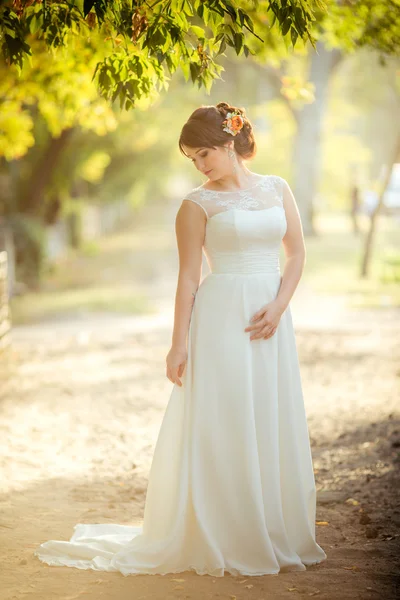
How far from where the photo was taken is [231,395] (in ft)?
13.8

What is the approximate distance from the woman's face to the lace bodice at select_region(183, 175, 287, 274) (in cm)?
11

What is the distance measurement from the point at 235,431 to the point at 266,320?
55cm

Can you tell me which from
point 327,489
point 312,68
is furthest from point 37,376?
point 312,68

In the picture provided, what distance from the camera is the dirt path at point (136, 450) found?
162 inches

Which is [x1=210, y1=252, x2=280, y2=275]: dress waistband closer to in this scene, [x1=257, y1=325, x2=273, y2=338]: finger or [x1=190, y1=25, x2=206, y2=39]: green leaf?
[x1=257, y1=325, x2=273, y2=338]: finger

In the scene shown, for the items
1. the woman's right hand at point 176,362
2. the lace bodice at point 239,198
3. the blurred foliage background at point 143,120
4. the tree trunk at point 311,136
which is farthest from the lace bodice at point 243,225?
the tree trunk at point 311,136

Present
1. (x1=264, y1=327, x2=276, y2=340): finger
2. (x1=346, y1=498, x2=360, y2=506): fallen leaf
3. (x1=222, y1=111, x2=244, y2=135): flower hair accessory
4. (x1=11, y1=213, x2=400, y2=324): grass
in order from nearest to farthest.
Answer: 1. (x1=222, y1=111, x2=244, y2=135): flower hair accessory
2. (x1=264, y1=327, x2=276, y2=340): finger
3. (x1=346, y1=498, x2=360, y2=506): fallen leaf
4. (x1=11, y1=213, x2=400, y2=324): grass

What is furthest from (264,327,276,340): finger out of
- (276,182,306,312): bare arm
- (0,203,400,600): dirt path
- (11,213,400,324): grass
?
A: (11,213,400,324): grass

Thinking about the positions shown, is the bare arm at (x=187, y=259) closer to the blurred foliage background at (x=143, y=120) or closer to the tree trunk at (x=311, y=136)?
the blurred foliage background at (x=143, y=120)

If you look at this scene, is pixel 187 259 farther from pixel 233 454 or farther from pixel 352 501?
pixel 352 501

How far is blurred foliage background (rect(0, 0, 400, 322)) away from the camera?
176 inches

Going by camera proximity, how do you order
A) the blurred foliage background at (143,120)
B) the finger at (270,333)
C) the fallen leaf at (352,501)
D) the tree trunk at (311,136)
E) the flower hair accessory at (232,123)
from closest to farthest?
the flower hair accessory at (232,123), the finger at (270,333), the blurred foliage background at (143,120), the fallen leaf at (352,501), the tree trunk at (311,136)

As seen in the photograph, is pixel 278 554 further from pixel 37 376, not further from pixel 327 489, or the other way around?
pixel 37 376

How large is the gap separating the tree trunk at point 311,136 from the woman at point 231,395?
26057 millimetres
